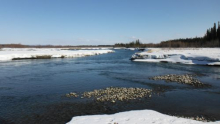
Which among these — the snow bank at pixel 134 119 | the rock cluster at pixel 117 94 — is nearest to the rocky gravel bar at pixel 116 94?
the rock cluster at pixel 117 94

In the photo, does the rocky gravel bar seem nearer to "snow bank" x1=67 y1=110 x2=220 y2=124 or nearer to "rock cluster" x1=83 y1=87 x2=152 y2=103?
"rock cluster" x1=83 y1=87 x2=152 y2=103

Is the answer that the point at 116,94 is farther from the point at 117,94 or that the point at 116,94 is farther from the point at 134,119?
the point at 134,119

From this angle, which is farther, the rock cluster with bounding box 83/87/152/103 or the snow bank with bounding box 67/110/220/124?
the rock cluster with bounding box 83/87/152/103

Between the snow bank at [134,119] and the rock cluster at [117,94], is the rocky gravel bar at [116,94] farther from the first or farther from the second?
the snow bank at [134,119]

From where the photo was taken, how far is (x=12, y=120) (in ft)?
31.7

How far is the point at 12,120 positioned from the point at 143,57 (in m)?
40.4

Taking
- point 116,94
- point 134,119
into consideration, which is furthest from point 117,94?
point 134,119

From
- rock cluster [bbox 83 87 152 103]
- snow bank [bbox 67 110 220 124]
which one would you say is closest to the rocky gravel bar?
rock cluster [bbox 83 87 152 103]

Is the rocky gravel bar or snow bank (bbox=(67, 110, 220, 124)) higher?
snow bank (bbox=(67, 110, 220, 124))

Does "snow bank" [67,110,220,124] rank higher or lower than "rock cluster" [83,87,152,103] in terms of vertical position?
higher

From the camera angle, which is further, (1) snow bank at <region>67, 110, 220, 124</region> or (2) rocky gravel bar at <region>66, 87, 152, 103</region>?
(2) rocky gravel bar at <region>66, 87, 152, 103</region>

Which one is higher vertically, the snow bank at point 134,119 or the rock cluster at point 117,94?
the snow bank at point 134,119

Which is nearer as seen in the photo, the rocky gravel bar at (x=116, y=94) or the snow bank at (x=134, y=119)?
the snow bank at (x=134, y=119)

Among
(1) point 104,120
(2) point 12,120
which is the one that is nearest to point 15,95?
(2) point 12,120
